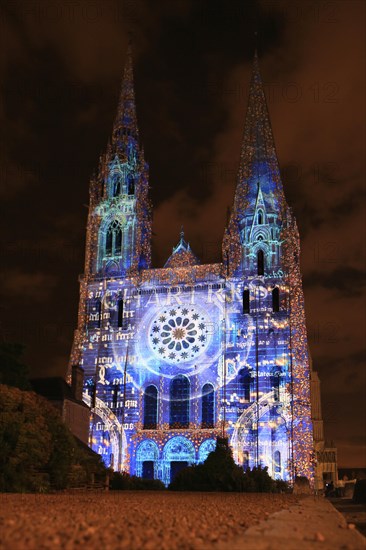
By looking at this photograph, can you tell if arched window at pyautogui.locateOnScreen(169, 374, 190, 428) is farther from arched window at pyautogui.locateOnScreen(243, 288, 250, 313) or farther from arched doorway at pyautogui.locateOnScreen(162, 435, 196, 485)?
arched window at pyautogui.locateOnScreen(243, 288, 250, 313)

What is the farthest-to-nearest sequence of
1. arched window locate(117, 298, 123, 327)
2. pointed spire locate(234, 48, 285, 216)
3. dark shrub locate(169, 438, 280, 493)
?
pointed spire locate(234, 48, 285, 216) → arched window locate(117, 298, 123, 327) → dark shrub locate(169, 438, 280, 493)

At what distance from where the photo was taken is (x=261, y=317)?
4675 cm

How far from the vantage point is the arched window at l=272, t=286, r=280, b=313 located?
4741cm

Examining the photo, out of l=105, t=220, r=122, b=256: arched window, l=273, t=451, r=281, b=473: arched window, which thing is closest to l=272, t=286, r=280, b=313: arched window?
l=273, t=451, r=281, b=473: arched window

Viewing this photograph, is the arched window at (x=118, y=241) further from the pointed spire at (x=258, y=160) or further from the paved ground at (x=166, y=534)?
the paved ground at (x=166, y=534)

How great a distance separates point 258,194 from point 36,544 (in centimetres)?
4729

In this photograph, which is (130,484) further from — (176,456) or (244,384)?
(244,384)

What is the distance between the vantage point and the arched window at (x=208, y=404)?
4653cm

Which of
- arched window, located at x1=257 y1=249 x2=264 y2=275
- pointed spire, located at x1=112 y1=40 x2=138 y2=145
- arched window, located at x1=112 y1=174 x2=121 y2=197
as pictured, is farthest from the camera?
pointed spire, located at x1=112 y1=40 x2=138 y2=145

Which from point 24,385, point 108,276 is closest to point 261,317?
point 108,276

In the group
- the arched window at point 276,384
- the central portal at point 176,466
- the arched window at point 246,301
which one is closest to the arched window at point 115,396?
the central portal at point 176,466

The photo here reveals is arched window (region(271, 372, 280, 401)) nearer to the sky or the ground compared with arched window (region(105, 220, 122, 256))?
nearer to the ground

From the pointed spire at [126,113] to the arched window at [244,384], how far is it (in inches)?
989

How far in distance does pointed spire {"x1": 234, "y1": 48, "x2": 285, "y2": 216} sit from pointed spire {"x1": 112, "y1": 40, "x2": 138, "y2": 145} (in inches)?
428
